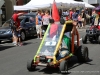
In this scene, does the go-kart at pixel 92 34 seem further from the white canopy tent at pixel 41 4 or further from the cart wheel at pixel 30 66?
the white canopy tent at pixel 41 4

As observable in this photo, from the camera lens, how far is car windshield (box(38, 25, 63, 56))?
7482 millimetres

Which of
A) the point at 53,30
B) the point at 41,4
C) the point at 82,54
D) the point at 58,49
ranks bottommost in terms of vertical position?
the point at 82,54

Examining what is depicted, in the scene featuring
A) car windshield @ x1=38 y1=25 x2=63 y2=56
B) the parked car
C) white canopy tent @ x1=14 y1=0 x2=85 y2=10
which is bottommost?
the parked car

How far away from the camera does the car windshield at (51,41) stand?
748cm

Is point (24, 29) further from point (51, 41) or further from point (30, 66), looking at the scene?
point (30, 66)

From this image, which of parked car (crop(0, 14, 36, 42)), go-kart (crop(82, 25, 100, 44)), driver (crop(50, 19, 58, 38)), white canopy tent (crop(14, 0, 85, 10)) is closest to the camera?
driver (crop(50, 19, 58, 38))

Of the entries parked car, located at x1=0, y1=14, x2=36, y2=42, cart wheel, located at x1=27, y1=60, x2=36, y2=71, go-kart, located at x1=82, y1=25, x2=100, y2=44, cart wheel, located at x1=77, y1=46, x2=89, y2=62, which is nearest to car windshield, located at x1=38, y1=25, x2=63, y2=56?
cart wheel, located at x1=27, y1=60, x2=36, y2=71

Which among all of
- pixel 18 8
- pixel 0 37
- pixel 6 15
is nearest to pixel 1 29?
pixel 0 37

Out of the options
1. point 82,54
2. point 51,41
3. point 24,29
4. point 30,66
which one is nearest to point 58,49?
point 51,41

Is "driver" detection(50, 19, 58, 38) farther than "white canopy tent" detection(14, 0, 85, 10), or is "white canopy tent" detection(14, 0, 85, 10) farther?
"white canopy tent" detection(14, 0, 85, 10)

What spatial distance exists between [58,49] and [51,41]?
1.14 feet

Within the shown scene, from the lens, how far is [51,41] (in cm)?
771

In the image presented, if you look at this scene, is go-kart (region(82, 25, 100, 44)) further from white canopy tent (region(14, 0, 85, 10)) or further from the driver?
white canopy tent (region(14, 0, 85, 10))

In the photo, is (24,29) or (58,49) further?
(24,29)
